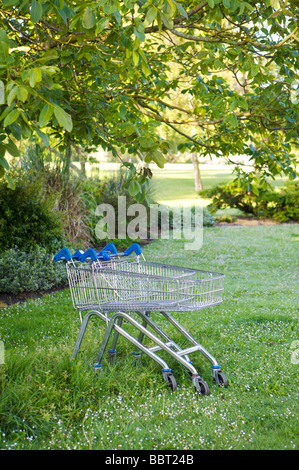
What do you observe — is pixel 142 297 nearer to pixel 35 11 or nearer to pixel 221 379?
pixel 221 379

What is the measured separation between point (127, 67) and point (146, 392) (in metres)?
2.93

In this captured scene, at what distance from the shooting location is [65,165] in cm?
948

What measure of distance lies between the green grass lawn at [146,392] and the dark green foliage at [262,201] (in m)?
10.8

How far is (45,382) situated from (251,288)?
4805mm

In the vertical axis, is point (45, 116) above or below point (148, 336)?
above

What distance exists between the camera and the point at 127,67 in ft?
14.4

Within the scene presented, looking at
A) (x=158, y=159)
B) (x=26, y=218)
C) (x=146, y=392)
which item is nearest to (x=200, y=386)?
(x=146, y=392)

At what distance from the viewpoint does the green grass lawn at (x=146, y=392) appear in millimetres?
2898

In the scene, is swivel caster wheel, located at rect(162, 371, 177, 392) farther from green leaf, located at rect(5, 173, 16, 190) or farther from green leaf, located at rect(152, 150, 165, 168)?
green leaf, located at rect(5, 173, 16, 190)

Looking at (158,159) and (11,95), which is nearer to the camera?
(11,95)

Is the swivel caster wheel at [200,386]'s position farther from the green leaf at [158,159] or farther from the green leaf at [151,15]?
the green leaf at [151,15]

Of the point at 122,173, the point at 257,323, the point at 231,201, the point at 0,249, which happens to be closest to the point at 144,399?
the point at 257,323

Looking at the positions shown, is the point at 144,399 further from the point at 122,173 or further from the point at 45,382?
the point at 122,173

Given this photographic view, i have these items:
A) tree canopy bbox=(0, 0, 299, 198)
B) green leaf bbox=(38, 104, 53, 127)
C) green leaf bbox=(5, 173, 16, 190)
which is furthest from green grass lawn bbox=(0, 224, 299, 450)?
green leaf bbox=(38, 104, 53, 127)
